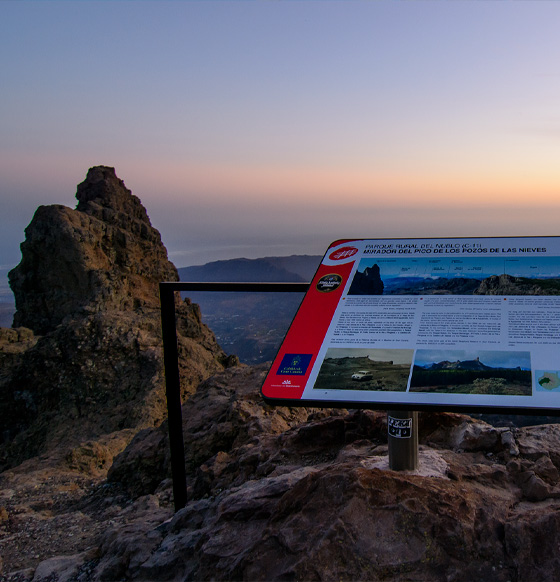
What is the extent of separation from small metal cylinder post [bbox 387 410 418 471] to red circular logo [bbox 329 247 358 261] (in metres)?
0.89

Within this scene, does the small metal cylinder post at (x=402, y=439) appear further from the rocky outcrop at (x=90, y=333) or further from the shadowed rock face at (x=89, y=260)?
the shadowed rock face at (x=89, y=260)

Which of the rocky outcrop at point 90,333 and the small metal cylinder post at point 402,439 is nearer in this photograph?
the small metal cylinder post at point 402,439

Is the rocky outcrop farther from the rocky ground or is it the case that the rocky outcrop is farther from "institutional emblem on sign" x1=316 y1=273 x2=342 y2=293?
"institutional emblem on sign" x1=316 y1=273 x2=342 y2=293

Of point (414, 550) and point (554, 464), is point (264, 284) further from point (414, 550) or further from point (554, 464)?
point (554, 464)

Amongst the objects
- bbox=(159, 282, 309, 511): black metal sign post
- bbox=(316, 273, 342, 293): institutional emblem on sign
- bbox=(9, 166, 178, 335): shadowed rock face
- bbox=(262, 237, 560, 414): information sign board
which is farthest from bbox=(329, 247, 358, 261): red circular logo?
bbox=(9, 166, 178, 335): shadowed rock face

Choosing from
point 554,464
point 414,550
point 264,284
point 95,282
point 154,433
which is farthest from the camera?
point 95,282

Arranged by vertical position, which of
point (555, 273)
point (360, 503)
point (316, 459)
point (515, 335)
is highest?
point (555, 273)

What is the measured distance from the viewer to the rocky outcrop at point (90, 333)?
29.0 feet

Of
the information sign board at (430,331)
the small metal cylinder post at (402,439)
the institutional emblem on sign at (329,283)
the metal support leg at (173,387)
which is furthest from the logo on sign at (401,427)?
the metal support leg at (173,387)

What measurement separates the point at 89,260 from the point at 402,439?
30.5ft

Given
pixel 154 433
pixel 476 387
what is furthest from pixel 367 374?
pixel 154 433

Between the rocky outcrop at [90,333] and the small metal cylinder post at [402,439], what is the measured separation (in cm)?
567

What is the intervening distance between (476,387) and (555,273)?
0.80 metres

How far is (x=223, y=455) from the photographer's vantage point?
4.00 metres
